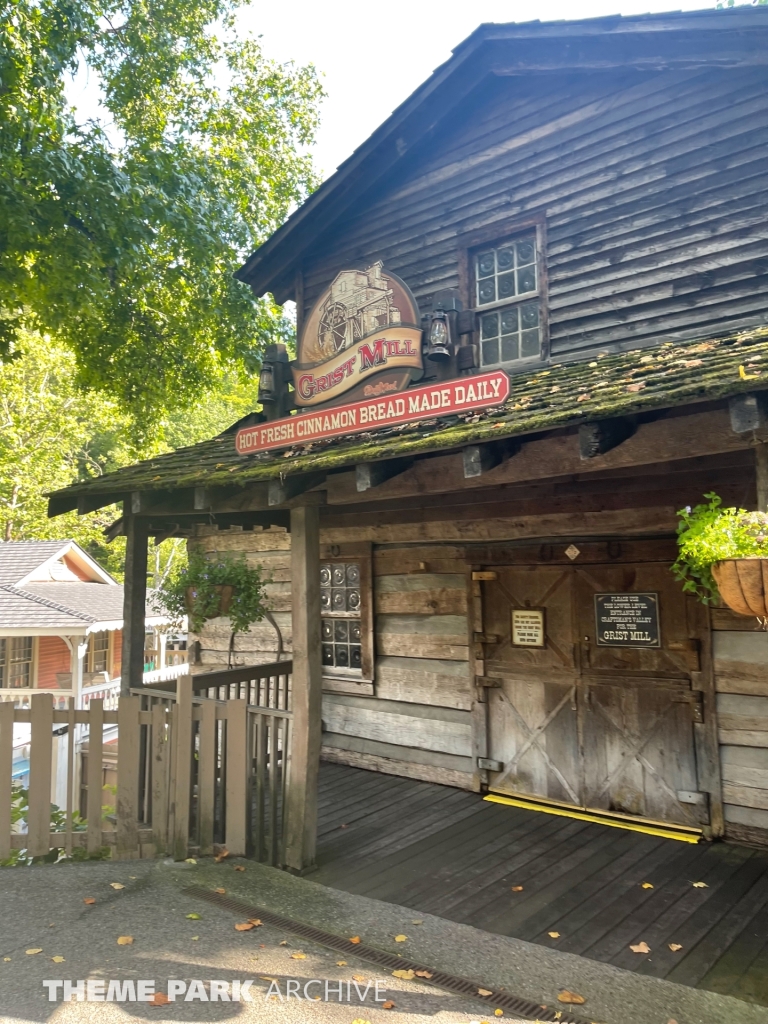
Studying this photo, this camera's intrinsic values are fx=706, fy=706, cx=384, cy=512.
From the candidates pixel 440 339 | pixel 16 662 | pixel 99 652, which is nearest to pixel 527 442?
pixel 440 339

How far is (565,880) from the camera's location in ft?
16.5

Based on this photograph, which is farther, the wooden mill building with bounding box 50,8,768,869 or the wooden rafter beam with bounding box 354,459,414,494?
the wooden mill building with bounding box 50,8,768,869

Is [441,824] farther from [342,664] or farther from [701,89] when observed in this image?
[701,89]

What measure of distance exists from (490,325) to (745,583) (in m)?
4.81

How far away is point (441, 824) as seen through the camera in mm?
6242

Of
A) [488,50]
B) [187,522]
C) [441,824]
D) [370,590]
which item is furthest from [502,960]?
[488,50]

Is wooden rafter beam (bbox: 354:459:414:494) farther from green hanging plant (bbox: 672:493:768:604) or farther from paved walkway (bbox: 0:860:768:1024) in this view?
paved walkway (bbox: 0:860:768:1024)

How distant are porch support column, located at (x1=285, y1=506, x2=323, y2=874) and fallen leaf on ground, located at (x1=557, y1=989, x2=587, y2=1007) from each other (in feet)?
7.58

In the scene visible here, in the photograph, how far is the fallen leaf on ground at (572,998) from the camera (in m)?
3.49

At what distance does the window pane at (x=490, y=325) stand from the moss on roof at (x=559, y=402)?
115cm

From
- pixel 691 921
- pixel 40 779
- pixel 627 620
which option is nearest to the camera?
pixel 691 921

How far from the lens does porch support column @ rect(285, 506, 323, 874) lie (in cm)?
534

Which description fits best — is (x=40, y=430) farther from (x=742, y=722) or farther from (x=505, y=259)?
(x=742, y=722)

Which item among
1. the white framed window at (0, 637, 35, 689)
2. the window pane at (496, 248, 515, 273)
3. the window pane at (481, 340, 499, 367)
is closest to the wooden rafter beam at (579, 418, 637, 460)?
the window pane at (481, 340, 499, 367)
